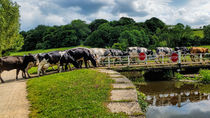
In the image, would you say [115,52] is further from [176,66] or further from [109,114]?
[109,114]

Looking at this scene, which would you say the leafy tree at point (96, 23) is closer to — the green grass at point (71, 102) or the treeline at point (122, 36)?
the treeline at point (122, 36)

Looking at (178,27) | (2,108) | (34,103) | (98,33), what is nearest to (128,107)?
(34,103)

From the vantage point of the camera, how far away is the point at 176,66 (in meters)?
14.8

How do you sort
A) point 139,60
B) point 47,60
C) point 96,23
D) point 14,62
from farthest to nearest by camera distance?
point 96,23 < point 139,60 < point 47,60 < point 14,62

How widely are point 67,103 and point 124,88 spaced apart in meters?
2.76

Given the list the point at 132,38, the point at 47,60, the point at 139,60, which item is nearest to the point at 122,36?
the point at 132,38

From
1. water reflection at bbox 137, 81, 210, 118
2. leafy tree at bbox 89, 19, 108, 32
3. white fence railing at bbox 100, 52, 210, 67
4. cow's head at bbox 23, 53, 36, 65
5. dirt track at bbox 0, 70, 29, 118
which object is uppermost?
leafy tree at bbox 89, 19, 108, 32

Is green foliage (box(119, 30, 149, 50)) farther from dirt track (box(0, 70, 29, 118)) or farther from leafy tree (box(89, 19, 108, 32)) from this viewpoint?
dirt track (box(0, 70, 29, 118))

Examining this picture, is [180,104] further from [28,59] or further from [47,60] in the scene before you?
[28,59]

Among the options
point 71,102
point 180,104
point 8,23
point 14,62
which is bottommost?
point 180,104

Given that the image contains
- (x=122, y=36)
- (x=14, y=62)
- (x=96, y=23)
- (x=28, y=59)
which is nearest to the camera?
(x=14, y=62)

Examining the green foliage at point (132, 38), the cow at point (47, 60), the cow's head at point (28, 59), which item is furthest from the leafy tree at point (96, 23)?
the cow's head at point (28, 59)

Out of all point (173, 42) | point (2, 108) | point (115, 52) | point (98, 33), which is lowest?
point (2, 108)

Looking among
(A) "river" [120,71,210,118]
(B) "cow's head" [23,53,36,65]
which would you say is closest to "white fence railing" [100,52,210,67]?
(A) "river" [120,71,210,118]
